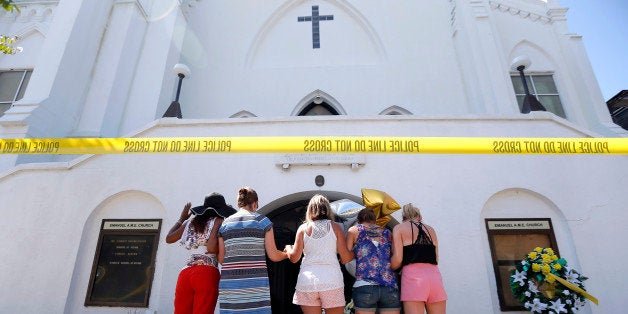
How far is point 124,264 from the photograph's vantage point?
6.34 metres

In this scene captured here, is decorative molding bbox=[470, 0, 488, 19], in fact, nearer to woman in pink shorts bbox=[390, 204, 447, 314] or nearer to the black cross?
the black cross

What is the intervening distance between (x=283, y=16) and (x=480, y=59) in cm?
714

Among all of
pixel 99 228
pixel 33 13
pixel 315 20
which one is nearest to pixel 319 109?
pixel 315 20

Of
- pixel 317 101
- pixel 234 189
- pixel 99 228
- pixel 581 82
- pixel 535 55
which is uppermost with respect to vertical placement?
pixel 535 55

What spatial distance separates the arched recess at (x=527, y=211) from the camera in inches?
247

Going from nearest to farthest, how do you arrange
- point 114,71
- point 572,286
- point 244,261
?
point 244,261 → point 572,286 → point 114,71

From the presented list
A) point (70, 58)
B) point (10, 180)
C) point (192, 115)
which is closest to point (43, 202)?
point (10, 180)

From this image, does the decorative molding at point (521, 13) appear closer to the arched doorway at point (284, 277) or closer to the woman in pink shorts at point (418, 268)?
the arched doorway at point (284, 277)

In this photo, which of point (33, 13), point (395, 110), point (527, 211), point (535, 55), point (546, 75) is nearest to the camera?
point (527, 211)

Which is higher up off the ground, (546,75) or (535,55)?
(535,55)

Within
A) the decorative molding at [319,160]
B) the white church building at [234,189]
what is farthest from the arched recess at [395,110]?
the decorative molding at [319,160]

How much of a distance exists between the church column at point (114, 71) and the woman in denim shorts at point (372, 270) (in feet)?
27.1

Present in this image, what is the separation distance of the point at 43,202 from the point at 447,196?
7461mm

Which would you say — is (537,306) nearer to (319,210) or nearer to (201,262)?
(319,210)
